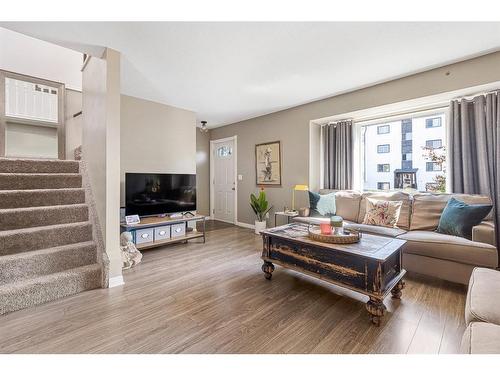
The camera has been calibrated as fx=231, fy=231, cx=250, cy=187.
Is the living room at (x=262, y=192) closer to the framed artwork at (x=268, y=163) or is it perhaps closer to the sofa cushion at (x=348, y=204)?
the sofa cushion at (x=348, y=204)

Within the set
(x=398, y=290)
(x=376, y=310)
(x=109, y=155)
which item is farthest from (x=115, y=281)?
(x=398, y=290)

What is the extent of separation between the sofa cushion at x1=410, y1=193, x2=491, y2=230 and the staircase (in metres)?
3.53

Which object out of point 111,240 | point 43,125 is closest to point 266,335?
point 111,240

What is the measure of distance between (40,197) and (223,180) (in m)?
3.50

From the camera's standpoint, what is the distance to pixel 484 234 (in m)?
2.15

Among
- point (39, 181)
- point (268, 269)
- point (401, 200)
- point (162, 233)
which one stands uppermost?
point (39, 181)

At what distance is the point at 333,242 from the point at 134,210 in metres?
2.68

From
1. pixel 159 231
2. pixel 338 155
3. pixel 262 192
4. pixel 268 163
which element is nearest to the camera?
pixel 159 231

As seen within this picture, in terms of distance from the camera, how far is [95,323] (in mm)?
1657

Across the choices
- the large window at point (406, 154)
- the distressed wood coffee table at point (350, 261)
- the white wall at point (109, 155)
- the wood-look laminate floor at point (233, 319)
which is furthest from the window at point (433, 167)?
the white wall at point (109, 155)

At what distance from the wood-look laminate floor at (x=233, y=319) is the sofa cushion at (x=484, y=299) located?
0.43m

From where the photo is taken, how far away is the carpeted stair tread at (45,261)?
1978 millimetres

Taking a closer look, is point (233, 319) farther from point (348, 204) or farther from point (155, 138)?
point (155, 138)
